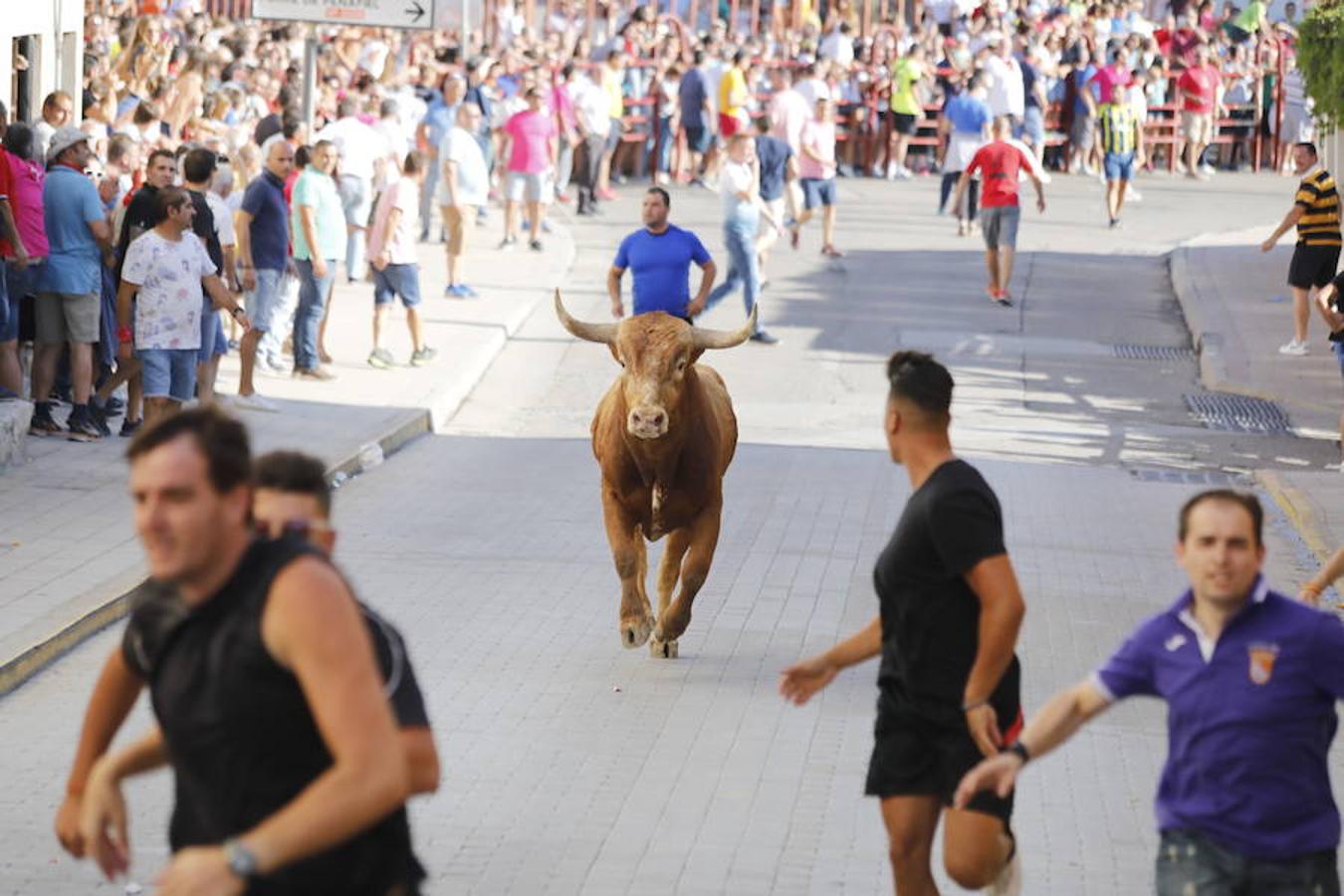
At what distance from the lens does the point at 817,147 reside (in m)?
29.7

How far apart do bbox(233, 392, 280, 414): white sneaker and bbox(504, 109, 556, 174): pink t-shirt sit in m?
10.7

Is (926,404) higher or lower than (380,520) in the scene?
higher

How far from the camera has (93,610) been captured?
39.6 ft

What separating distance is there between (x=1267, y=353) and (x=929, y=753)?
60.4ft

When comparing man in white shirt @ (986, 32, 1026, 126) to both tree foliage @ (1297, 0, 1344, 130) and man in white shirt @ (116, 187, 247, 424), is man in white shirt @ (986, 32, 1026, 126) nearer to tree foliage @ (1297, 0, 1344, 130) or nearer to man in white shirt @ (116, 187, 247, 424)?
tree foliage @ (1297, 0, 1344, 130)

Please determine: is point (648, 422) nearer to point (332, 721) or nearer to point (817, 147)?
point (332, 721)

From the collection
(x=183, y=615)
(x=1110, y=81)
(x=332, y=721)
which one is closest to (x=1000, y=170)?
(x=1110, y=81)

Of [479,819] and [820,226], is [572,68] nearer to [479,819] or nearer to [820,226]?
[820,226]

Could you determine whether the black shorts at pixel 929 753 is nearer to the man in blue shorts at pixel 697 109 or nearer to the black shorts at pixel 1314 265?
the black shorts at pixel 1314 265

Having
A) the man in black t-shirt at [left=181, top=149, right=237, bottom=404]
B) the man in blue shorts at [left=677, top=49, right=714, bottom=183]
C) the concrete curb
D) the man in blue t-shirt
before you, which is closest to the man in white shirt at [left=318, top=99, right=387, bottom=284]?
the man in black t-shirt at [left=181, top=149, right=237, bottom=404]

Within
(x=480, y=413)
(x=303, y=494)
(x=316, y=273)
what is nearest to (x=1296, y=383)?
(x=480, y=413)

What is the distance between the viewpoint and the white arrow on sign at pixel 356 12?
21.9 m

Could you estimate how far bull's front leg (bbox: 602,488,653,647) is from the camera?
1173cm

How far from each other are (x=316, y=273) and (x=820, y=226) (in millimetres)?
14927
